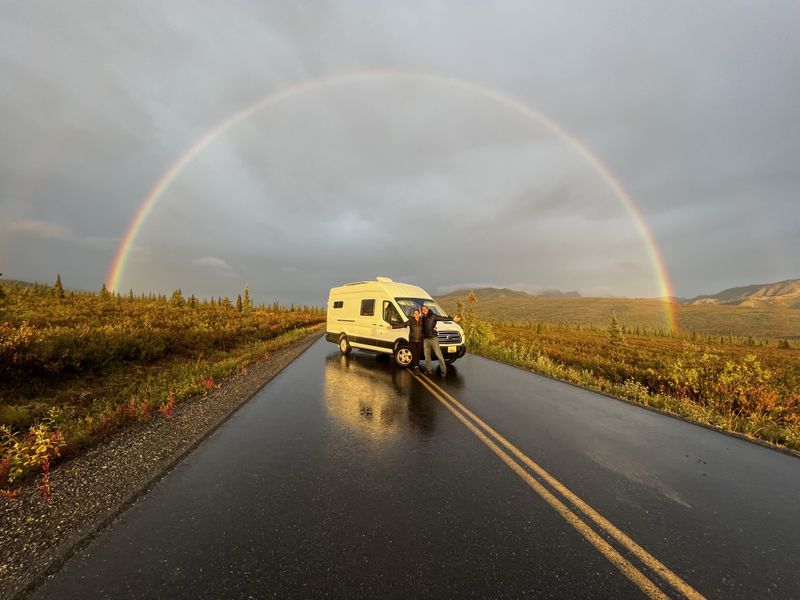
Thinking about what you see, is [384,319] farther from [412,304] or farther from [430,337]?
[430,337]

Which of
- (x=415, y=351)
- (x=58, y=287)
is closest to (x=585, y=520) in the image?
(x=415, y=351)

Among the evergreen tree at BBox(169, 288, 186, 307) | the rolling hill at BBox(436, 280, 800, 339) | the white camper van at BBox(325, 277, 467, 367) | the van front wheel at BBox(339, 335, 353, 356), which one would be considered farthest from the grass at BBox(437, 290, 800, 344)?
the white camper van at BBox(325, 277, 467, 367)

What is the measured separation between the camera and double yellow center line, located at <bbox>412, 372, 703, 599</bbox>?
8.03ft

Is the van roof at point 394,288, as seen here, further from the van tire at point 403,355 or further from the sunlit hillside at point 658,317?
the sunlit hillside at point 658,317

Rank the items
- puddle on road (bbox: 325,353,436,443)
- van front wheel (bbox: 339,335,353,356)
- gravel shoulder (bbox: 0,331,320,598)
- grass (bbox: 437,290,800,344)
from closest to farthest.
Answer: gravel shoulder (bbox: 0,331,320,598) → puddle on road (bbox: 325,353,436,443) → van front wheel (bbox: 339,335,353,356) → grass (bbox: 437,290,800,344)

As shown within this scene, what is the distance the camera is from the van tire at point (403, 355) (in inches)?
447

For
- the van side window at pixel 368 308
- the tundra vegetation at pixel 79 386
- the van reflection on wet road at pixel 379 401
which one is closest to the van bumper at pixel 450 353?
the van reflection on wet road at pixel 379 401

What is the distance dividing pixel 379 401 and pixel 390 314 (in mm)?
4755

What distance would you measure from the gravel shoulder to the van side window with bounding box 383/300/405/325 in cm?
625

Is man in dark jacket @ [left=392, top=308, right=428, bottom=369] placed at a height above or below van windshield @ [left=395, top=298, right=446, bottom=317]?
below

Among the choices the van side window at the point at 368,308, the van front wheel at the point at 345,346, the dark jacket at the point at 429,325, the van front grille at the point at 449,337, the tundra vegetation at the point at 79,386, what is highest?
the van side window at the point at 368,308

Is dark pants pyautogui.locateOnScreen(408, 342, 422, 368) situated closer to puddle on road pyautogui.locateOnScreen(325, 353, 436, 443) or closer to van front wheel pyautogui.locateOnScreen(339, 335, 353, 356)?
puddle on road pyautogui.locateOnScreen(325, 353, 436, 443)

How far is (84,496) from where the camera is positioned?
3543mm

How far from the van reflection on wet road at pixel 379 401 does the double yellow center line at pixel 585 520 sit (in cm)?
120
